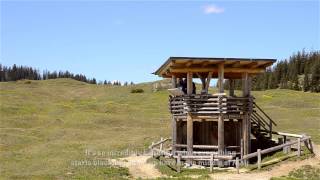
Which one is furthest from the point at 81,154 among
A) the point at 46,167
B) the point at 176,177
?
the point at 176,177

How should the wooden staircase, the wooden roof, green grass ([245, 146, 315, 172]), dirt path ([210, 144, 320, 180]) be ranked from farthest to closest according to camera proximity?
the wooden staircase → the wooden roof → green grass ([245, 146, 315, 172]) → dirt path ([210, 144, 320, 180])

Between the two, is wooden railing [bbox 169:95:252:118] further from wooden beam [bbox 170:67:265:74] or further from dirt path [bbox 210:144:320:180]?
dirt path [bbox 210:144:320:180]

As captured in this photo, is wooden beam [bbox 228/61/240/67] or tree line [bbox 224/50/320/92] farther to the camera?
tree line [bbox 224/50/320/92]

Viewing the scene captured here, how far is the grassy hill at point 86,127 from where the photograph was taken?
105 ft

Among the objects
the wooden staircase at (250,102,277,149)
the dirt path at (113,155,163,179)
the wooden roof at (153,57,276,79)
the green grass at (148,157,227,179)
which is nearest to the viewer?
the green grass at (148,157,227,179)

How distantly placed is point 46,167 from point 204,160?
34.7 feet

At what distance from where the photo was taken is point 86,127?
58469mm

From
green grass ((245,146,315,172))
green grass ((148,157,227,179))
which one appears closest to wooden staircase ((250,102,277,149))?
green grass ((245,146,315,172))

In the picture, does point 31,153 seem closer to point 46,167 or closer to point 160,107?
point 46,167

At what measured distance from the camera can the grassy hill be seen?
32.0 metres

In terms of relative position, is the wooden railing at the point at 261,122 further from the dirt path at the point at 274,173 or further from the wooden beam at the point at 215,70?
the dirt path at the point at 274,173

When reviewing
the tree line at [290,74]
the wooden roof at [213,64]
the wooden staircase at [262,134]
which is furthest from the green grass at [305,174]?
the tree line at [290,74]

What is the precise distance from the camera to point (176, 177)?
26.3 meters

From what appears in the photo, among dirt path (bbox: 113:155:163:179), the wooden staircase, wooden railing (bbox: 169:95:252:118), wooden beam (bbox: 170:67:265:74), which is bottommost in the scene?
dirt path (bbox: 113:155:163:179)
